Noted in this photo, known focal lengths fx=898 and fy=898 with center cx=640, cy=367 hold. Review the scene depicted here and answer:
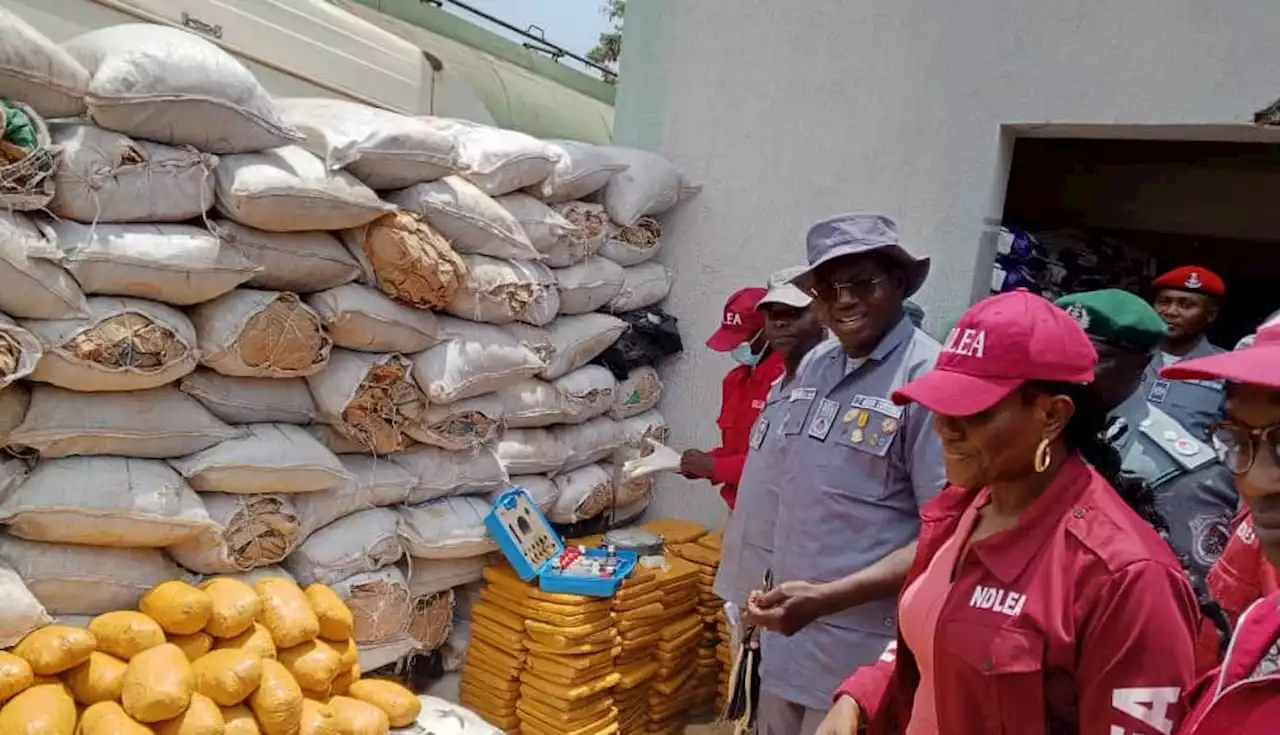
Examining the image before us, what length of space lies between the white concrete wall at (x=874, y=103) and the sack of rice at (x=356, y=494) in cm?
163

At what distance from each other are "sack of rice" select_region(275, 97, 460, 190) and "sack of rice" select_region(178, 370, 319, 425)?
665mm

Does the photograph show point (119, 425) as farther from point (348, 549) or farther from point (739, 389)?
point (739, 389)

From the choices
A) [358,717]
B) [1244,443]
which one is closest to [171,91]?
[358,717]

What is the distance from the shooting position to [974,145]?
350 cm

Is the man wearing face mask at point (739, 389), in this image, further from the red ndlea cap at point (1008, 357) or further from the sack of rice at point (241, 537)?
the red ndlea cap at point (1008, 357)

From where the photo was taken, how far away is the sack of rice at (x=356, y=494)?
2.73m

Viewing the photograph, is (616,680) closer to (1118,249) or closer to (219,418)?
(219,418)

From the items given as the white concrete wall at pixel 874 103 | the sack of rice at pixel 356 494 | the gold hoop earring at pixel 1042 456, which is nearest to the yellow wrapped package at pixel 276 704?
the sack of rice at pixel 356 494

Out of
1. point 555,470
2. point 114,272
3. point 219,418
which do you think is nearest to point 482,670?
point 555,470

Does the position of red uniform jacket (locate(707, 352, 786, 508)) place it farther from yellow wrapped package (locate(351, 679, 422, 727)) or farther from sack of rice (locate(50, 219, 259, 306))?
sack of rice (locate(50, 219, 259, 306))

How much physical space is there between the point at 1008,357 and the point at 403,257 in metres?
1.93

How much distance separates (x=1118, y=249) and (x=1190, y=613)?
400 centimetres

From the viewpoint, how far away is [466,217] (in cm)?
296

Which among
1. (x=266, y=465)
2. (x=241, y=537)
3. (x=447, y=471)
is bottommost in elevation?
(x=241, y=537)
